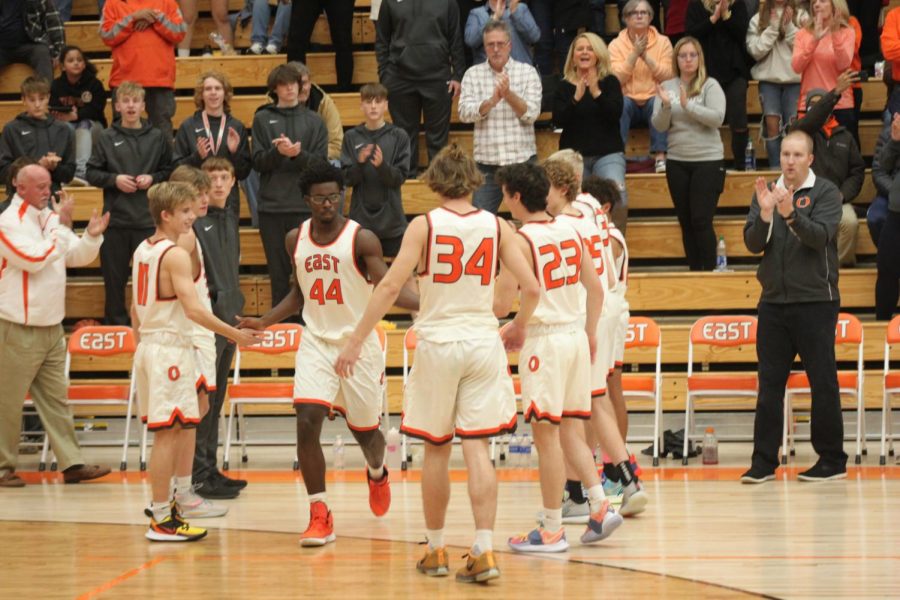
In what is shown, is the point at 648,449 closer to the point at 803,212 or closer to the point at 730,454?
the point at 730,454

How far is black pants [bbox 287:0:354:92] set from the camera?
12.7m

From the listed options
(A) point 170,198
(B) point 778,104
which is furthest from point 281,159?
(B) point 778,104

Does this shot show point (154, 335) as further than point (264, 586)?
Yes

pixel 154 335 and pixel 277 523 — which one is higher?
pixel 154 335

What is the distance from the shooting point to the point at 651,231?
1192 cm

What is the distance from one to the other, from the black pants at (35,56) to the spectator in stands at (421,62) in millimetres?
3542

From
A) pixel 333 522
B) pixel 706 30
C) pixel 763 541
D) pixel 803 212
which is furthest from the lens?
pixel 706 30

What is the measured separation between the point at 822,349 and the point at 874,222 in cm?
259

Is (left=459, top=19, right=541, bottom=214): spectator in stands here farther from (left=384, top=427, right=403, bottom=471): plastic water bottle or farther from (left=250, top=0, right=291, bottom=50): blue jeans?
(left=250, top=0, right=291, bottom=50): blue jeans

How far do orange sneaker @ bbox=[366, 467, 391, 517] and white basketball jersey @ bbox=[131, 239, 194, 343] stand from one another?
1.40 m

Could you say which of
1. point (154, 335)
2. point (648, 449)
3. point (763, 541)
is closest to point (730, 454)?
point (648, 449)

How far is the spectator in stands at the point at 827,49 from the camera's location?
11.6m

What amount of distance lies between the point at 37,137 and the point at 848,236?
7094 millimetres

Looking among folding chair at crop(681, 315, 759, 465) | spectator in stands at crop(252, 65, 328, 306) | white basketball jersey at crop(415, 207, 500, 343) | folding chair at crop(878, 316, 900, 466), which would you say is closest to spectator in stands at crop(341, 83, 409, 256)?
spectator in stands at crop(252, 65, 328, 306)
